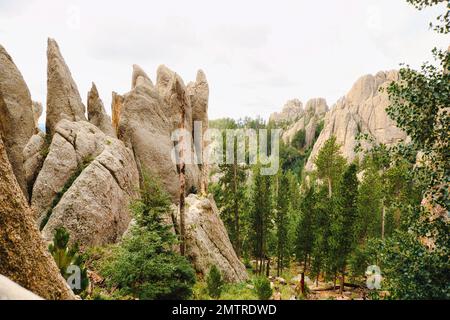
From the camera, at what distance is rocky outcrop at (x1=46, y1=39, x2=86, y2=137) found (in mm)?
24625

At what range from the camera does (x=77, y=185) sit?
1934cm

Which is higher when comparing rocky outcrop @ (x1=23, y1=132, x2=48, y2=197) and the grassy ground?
rocky outcrop @ (x1=23, y1=132, x2=48, y2=197)

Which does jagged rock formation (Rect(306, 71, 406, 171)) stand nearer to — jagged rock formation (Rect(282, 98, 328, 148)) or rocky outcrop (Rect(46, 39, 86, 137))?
jagged rock formation (Rect(282, 98, 328, 148))

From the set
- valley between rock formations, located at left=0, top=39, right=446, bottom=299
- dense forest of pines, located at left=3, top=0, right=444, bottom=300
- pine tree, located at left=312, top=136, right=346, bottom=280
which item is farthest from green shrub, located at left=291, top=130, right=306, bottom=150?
valley between rock formations, located at left=0, top=39, right=446, bottom=299

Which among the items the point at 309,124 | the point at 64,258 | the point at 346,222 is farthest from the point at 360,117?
the point at 64,258

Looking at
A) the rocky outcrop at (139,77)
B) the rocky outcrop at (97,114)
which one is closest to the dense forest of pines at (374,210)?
the rocky outcrop at (139,77)

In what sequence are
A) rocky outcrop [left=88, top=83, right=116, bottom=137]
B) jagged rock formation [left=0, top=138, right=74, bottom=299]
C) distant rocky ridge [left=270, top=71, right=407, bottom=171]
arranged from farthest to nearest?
1. distant rocky ridge [left=270, top=71, right=407, bottom=171]
2. rocky outcrop [left=88, top=83, right=116, bottom=137]
3. jagged rock formation [left=0, top=138, right=74, bottom=299]

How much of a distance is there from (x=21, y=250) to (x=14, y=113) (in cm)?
1822

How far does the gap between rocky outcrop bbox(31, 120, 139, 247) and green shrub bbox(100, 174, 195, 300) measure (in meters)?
5.04

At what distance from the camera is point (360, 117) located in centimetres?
10319

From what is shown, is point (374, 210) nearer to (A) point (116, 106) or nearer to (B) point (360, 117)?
(A) point (116, 106)

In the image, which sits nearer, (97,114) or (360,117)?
(97,114)

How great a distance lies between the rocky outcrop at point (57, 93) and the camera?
2462 centimetres

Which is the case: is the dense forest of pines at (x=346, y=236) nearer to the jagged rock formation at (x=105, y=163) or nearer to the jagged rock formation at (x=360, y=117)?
the jagged rock formation at (x=105, y=163)
